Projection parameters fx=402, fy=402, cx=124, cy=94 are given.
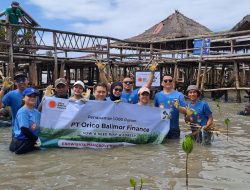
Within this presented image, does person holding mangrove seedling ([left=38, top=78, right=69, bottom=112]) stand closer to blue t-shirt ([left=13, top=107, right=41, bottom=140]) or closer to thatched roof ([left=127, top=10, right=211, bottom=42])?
blue t-shirt ([left=13, top=107, right=41, bottom=140])

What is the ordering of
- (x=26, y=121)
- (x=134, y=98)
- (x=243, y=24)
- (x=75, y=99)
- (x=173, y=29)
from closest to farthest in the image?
(x=26, y=121)
(x=75, y=99)
(x=134, y=98)
(x=243, y=24)
(x=173, y=29)

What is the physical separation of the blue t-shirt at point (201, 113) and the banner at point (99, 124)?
0.47 metres

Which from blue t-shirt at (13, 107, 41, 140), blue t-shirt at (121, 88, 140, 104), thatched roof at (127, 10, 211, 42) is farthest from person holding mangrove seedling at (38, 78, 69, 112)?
thatched roof at (127, 10, 211, 42)

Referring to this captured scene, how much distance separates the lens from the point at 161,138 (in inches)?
275

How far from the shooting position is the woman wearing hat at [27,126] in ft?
19.3

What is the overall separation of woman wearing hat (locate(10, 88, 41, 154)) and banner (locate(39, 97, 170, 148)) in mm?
123

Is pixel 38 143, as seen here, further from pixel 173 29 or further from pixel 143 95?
pixel 173 29

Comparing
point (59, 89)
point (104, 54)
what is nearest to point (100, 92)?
point (59, 89)

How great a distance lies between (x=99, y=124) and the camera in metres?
6.60

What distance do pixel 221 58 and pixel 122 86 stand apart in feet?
42.2

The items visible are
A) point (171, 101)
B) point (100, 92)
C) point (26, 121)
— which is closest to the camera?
point (26, 121)

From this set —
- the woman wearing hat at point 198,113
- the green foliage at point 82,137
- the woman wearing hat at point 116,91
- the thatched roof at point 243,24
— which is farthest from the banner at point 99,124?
the thatched roof at point 243,24

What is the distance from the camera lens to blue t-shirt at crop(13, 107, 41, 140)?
19.2ft

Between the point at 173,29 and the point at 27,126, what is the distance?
79.2ft
